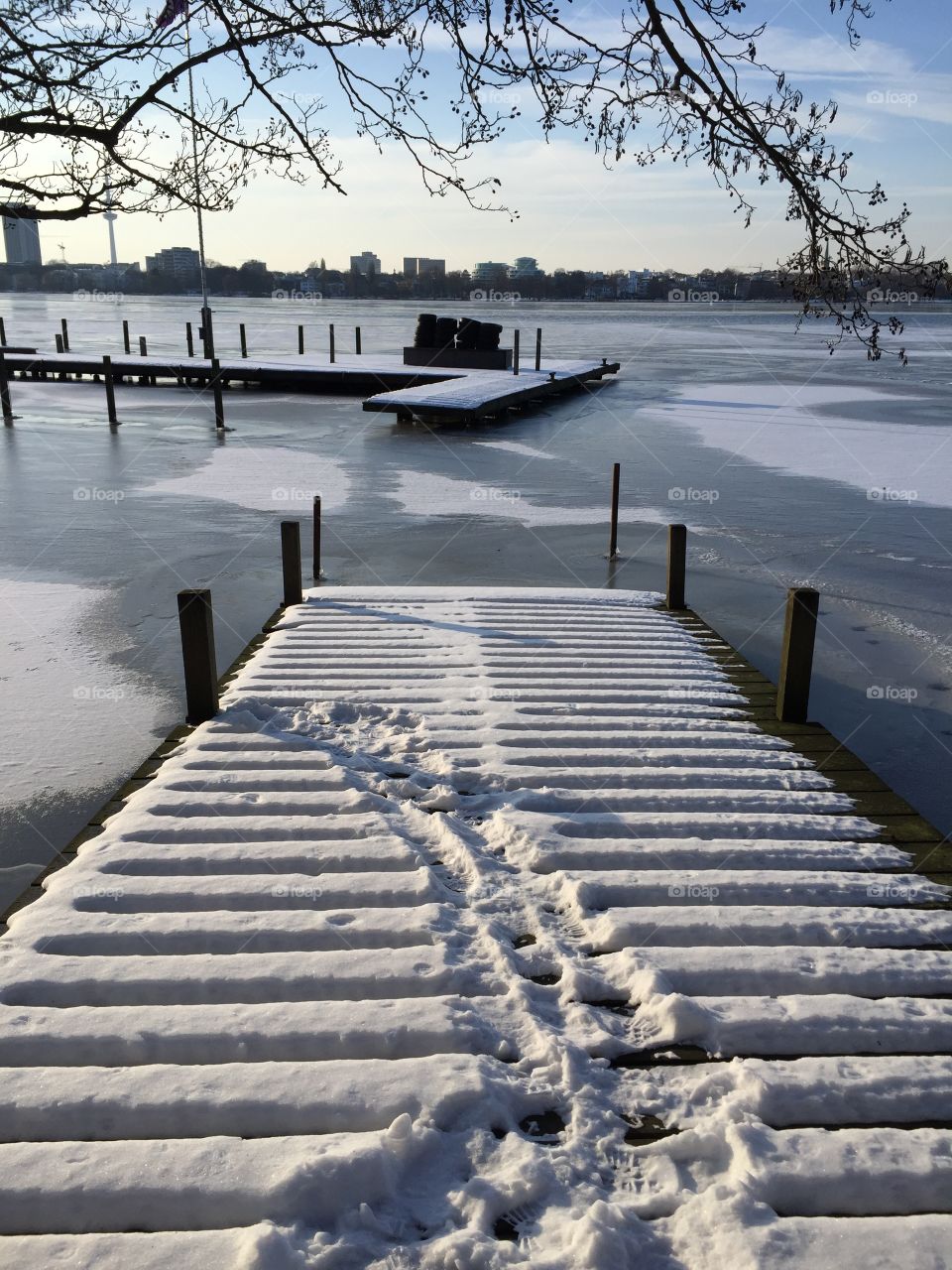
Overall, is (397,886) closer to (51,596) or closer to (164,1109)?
(164,1109)

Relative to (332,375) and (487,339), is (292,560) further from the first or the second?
(487,339)

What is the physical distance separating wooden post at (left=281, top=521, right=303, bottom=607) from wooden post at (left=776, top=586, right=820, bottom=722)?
173 inches

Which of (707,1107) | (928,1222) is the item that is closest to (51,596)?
(707,1107)

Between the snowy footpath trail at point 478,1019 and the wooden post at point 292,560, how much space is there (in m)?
3.17

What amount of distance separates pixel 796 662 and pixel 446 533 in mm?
7325

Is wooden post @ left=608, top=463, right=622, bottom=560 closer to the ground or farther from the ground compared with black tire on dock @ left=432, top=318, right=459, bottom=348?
closer to the ground

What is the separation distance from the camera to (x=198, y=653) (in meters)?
6.20

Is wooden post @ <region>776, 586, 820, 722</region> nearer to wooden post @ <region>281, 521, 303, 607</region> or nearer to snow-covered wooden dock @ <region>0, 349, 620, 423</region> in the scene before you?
wooden post @ <region>281, 521, 303, 607</region>

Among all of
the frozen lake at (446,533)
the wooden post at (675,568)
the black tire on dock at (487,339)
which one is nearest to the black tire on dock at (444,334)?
the black tire on dock at (487,339)

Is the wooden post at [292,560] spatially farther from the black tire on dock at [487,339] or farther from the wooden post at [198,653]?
the black tire on dock at [487,339]

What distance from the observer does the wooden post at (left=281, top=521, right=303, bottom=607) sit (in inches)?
349

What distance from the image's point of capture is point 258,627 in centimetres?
953

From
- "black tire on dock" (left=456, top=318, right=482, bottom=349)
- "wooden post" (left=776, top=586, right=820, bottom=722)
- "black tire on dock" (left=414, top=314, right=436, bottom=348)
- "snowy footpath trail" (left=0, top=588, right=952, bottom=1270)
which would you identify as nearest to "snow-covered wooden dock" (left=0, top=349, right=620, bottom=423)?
"black tire on dock" (left=414, top=314, right=436, bottom=348)

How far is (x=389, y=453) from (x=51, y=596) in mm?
10215
